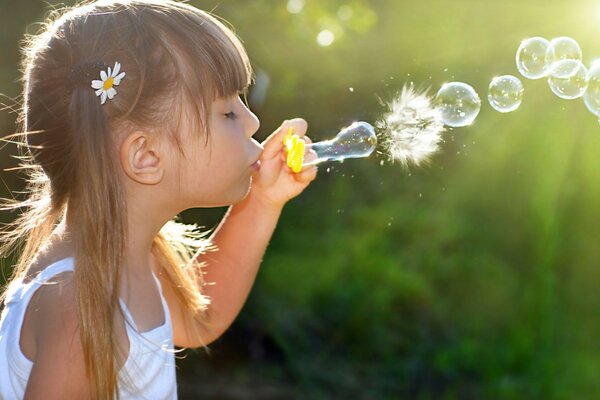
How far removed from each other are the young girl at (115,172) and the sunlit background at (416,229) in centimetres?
189

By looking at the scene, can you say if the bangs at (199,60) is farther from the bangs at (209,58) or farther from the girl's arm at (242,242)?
the girl's arm at (242,242)

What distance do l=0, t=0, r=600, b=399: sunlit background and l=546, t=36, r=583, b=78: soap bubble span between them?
129 cm

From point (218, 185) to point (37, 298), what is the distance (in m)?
0.37

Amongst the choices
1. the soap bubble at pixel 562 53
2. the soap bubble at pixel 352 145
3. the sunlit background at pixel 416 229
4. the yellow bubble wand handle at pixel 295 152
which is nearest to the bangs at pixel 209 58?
the yellow bubble wand handle at pixel 295 152

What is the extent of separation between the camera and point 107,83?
1.46 metres

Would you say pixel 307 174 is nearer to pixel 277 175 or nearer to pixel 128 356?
pixel 277 175

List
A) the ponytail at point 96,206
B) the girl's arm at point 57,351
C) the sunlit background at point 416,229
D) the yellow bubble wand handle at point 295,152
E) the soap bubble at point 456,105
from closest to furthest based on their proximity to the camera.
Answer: the girl's arm at point 57,351, the ponytail at point 96,206, the yellow bubble wand handle at point 295,152, the soap bubble at point 456,105, the sunlit background at point 416,229

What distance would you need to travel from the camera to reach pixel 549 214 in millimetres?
3660

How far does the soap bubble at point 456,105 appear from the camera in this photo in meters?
1.95

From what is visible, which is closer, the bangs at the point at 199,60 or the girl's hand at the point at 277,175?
the bangs at the point at 199,60

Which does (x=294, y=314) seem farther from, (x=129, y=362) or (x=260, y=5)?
(x=129, y=362)

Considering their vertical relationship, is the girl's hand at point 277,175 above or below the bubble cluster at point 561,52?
below

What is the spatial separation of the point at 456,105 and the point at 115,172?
0.82 meters

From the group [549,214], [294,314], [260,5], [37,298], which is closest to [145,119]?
[37,298]
